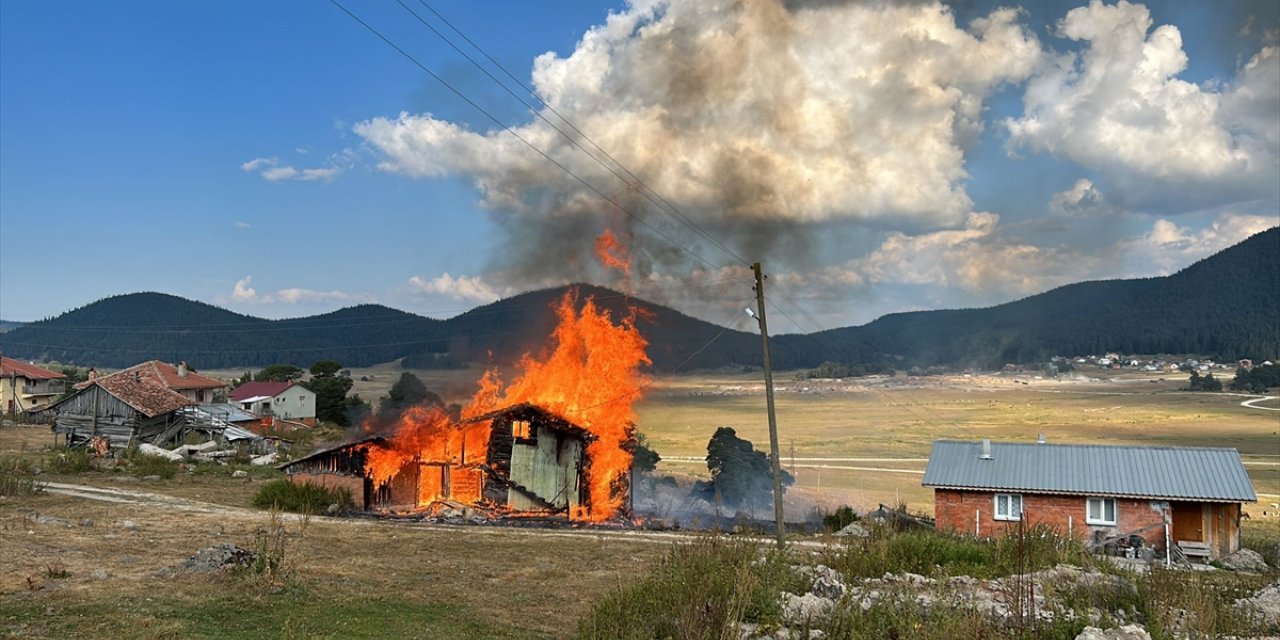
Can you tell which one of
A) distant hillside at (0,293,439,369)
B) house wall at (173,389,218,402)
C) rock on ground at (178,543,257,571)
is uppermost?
distant hillside at (0,293,439,369)

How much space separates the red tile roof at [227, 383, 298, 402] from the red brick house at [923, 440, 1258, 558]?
250 feet

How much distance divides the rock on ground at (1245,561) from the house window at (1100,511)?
3759 mm

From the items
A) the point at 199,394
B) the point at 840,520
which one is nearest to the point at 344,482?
the point at 840,520

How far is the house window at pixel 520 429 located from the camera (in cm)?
3619

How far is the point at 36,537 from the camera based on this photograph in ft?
73.7

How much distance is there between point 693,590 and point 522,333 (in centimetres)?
3667

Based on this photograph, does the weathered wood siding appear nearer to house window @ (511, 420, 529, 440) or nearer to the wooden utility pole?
house window @ (511, 420, 529, 440)

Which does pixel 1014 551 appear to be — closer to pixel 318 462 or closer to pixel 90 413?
pixel 318 462

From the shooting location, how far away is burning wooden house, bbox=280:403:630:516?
35500mm

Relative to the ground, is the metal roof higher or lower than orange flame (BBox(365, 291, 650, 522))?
lower

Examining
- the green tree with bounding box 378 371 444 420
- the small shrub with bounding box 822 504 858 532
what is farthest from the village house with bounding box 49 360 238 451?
the small shrub with bounding box 822 504 858 532

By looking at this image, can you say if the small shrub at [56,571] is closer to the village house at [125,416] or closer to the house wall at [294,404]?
the village house at [125,416]

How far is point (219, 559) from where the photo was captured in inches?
736

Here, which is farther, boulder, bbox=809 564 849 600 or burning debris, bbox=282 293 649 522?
burning debris, bbox=282 293 649 522
